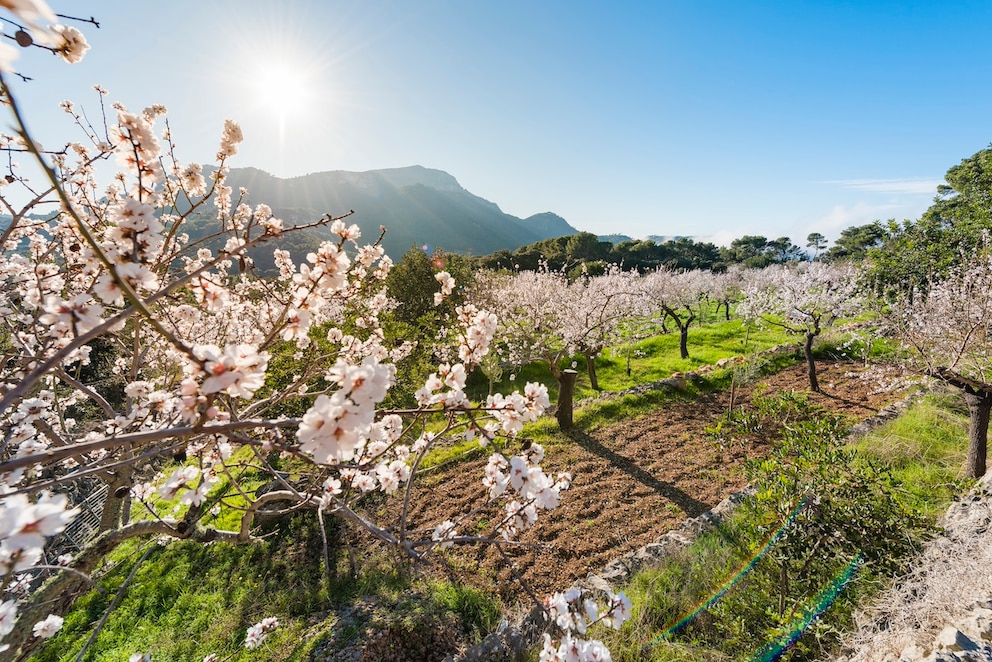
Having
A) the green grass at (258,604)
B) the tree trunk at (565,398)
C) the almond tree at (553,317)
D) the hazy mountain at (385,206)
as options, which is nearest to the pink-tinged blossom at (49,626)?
the green grass at (258,604)

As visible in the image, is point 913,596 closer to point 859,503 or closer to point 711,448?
point 859,503

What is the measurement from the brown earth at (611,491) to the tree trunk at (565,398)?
35cm

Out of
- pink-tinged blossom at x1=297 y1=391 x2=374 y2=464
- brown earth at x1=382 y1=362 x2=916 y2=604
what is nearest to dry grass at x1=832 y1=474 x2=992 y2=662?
brown earth at x1=382 y1=362 x2=916 y2=604

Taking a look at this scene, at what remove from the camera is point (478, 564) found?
5211mm

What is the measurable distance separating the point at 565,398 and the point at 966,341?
6.10 meters

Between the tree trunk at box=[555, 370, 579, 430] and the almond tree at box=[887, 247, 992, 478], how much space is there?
213 inches

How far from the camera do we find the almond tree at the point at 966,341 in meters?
5.27

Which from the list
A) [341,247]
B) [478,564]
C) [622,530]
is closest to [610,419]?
[622,530]

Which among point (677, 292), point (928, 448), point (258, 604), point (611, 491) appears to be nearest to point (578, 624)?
point (611, 491)

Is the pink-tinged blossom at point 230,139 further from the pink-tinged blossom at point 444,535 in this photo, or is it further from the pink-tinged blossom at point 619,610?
the pink-tinged blossom at point 619,610

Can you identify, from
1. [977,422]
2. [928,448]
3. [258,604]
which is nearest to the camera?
[258,604]

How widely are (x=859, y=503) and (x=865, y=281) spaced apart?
16291mm

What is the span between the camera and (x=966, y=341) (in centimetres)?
511

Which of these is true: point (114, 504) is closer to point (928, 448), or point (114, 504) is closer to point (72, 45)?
point (72, 45)
